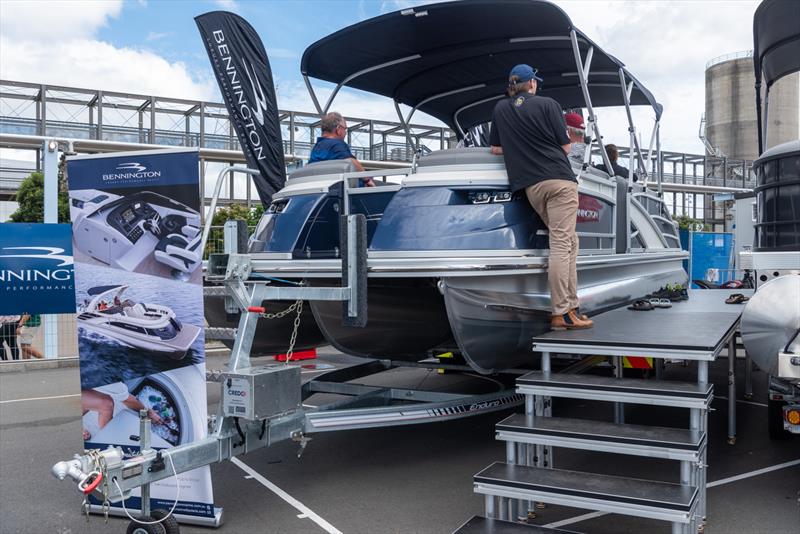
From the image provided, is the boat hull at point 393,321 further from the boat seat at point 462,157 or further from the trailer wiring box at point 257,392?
the trailer wiring box at point 257,392

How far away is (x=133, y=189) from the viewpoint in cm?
408

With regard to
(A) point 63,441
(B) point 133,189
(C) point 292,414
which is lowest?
(A) point 63,441

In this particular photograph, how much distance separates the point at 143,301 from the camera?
4.05 metres

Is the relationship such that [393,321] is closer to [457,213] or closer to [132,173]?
[457,213]

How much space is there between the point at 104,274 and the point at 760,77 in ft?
20.2

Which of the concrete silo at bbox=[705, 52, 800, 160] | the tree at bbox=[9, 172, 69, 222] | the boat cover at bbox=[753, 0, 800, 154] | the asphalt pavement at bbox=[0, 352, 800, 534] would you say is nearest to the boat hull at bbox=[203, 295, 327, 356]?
the asphalt pavement at bbox=[0, 352, 800, 534]

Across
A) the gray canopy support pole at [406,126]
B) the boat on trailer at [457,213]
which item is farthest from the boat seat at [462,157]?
the gray canopy support pole at [406,126]

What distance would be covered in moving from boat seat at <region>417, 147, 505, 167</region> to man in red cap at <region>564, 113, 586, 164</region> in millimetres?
873

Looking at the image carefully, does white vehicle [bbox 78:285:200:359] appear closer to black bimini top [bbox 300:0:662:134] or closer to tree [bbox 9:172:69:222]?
black bimini top [bbox 300:0:662:134]

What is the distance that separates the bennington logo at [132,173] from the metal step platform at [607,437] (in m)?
2.43

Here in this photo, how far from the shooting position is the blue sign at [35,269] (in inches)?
393

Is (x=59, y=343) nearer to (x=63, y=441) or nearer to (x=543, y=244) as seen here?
(x=63, y=441)

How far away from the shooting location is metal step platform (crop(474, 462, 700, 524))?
3.25 metres

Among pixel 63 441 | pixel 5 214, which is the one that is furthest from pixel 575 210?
pixel 5 214
